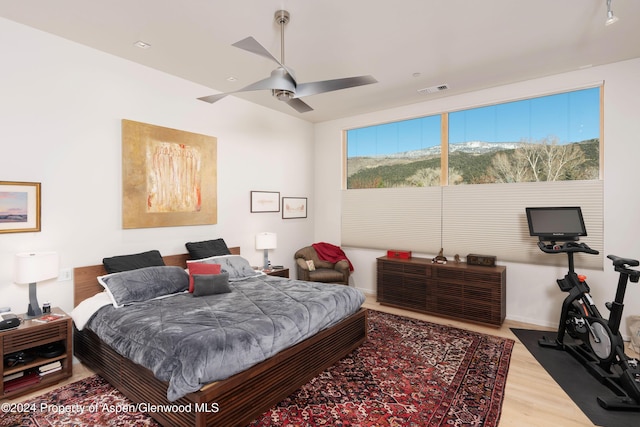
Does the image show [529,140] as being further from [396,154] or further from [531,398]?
[531,398]

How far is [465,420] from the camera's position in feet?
7.84

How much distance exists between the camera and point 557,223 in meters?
3.79

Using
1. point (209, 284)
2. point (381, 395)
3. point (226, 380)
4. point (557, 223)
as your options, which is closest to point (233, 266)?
point (209, 284)

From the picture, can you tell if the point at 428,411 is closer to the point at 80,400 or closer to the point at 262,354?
the point at 262,354

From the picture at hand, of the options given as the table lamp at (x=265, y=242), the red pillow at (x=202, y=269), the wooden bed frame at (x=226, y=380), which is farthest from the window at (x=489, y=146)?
the red pillow at (x=202, y=269)

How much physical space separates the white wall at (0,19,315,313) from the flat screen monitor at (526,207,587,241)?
4.07m

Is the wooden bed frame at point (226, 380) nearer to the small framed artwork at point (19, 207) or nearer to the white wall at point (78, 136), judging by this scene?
the white wall at point (78, 136)

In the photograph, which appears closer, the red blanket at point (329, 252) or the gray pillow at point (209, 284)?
the gray pillow at point (209, 284)

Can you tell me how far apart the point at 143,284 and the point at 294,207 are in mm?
3241

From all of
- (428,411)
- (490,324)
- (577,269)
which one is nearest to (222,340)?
(428,411)

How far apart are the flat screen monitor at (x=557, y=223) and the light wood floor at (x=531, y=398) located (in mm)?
1323

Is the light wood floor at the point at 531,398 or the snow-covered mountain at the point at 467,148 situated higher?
the snow-covered mountain at the point at 467,148

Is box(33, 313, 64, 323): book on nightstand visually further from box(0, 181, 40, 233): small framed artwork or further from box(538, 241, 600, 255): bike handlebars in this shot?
box(538, 241, 600, 255): bike handlebars

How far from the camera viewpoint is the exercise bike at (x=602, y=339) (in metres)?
2.59
